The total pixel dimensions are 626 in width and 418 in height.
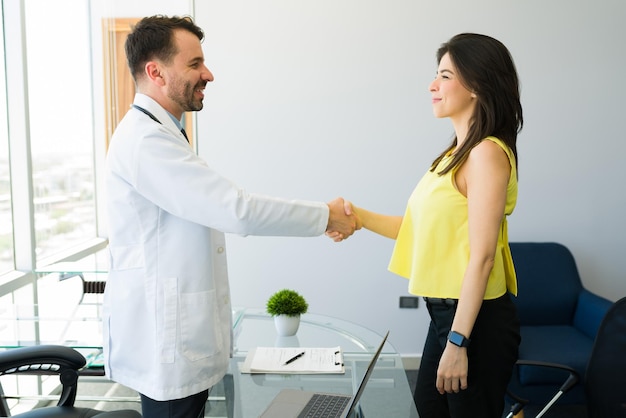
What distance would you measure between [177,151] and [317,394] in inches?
29.9

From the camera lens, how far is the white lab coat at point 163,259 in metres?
1.57

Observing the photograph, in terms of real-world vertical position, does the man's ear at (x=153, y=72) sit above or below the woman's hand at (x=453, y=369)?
above

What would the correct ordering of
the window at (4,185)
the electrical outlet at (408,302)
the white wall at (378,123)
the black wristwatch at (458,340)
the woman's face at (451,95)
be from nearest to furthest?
the black wristwatch at (458,340), the woman's face at (451,95), the window at (4,185), the white wall at (378,123), the electrical outlet at (408,302)

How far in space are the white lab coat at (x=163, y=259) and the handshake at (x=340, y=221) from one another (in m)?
0.57

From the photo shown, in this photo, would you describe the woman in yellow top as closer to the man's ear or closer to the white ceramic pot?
the white ceramic pot

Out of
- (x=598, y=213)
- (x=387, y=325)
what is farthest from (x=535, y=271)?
(x=387, y=325)

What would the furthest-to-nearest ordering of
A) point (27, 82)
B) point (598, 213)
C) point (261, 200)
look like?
point (598, 213)
point (27, 82)
point (261, 200)

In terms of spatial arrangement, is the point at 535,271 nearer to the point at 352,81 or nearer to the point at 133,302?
the point at 352,81

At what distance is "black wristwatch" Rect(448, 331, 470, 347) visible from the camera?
1.69 metres

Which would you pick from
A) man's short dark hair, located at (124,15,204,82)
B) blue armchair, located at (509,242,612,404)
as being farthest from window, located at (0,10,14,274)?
blue armchair, located at (509,242,612,404)

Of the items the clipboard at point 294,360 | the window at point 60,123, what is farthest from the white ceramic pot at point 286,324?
the window at point 60,123

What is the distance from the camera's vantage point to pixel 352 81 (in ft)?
12.8

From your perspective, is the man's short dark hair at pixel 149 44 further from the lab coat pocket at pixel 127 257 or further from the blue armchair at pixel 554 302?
the blue armchair at pixel 554 302

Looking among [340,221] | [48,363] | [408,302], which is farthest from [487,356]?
[408,302]
